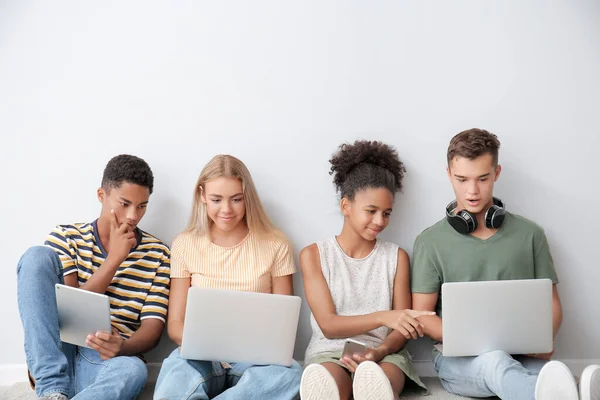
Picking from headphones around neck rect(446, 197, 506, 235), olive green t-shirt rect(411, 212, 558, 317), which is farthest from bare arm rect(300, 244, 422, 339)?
headphones around neck rect(446, 197, 506, 235)

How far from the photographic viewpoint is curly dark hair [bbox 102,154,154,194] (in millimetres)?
2346

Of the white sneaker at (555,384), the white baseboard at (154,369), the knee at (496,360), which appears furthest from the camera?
the white baseboard at (154,369)

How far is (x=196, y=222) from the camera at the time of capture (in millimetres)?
2479

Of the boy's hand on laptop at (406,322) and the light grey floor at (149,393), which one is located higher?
the boy's hand on laptop at (406,322)

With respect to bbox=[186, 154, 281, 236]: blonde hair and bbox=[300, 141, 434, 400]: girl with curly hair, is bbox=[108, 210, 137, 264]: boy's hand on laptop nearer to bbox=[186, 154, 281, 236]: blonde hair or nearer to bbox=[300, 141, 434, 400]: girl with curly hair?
bbox=[186, 154, 281, 236]: blonde hair

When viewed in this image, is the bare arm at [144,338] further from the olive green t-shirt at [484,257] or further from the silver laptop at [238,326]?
the olive green t-shirt at [484,257]

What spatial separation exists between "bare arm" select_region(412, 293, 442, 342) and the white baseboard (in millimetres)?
220

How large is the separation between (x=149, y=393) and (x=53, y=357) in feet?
1.47

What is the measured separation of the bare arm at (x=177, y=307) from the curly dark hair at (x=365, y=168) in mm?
709

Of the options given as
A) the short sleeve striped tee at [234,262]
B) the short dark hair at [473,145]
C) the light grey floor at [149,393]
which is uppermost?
the short dark hair at [473,145]

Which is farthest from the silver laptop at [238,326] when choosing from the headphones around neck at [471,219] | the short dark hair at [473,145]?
the short dark hair at [473,145]

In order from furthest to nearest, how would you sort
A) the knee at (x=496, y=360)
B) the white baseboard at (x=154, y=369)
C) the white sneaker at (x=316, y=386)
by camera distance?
the white baseboard at (x=154, y=369), the knee at (x=496, y=360), the white sneaker at (x=316, y=386)

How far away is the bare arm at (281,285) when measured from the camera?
2396 mm

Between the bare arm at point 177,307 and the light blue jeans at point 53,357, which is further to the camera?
the bare arm at point 177,307
